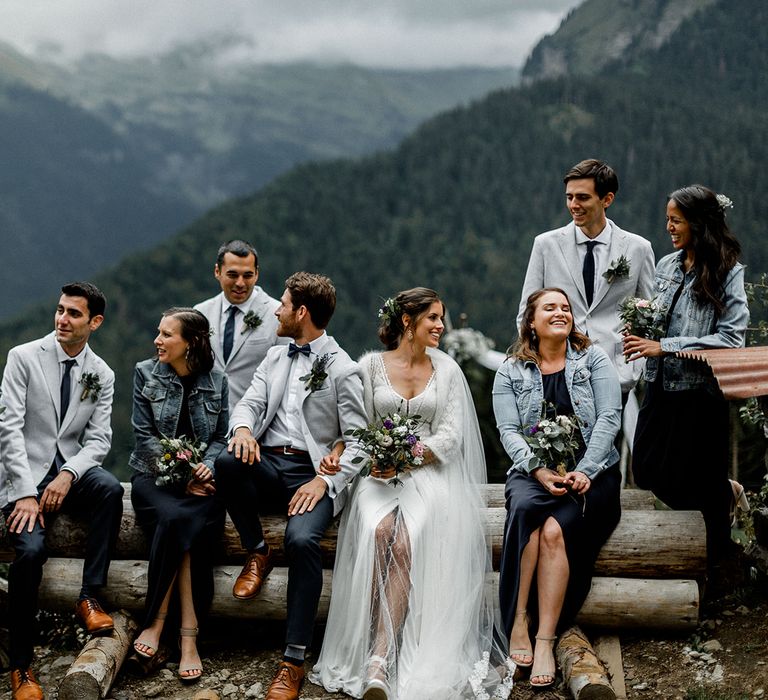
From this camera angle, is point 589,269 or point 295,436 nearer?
point 295,436

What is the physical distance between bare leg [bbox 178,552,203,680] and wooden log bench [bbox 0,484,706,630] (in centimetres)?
23

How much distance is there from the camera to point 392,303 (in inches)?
218

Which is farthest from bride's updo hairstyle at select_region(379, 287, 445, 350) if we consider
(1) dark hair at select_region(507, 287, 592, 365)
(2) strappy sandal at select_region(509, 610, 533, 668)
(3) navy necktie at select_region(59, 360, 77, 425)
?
(3) navy necktie at select_region(59, 360, 77, 425)

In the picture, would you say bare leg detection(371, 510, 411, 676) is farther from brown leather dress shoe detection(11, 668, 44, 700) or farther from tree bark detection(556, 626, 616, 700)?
brown leather dress shoe detection(11, 668, 44, 700)

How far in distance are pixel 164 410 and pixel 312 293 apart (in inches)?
44.2

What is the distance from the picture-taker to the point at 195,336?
214 inches

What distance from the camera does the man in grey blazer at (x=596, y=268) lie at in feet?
19.0

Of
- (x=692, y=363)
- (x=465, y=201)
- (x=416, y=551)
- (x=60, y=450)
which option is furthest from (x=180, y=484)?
(x=465, y=201)

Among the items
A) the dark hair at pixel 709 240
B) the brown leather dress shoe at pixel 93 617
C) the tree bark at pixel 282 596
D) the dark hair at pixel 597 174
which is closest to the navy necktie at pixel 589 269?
the dark hair at pixel 597 174

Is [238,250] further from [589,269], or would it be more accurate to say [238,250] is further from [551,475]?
[551,475]

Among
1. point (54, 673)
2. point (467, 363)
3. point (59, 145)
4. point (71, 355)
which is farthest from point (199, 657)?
point (59, 145)

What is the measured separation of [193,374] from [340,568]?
146cm

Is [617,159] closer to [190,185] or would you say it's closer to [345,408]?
[345,408]

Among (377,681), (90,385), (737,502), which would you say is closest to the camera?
(377,681)
